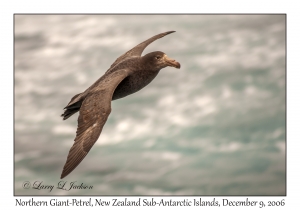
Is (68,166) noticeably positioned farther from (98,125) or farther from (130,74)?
(130,74)

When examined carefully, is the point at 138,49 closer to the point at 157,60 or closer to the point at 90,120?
the point at 157,60

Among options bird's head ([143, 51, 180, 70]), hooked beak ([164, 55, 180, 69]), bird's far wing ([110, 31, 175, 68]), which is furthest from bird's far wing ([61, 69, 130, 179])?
bird's far wing ([110, 31, 175, 68])

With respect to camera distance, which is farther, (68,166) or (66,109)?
(66,109)

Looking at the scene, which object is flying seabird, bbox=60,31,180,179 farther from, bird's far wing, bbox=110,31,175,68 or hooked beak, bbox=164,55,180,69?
bird's far wing, bbox=110,31,175,68

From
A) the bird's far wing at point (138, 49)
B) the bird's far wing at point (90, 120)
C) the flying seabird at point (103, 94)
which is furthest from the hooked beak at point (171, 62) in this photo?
the bird's far wing at point (138, 49)

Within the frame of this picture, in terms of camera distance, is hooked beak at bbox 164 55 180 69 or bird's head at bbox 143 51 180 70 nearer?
hooked beak at bbox 164 55 180 69
